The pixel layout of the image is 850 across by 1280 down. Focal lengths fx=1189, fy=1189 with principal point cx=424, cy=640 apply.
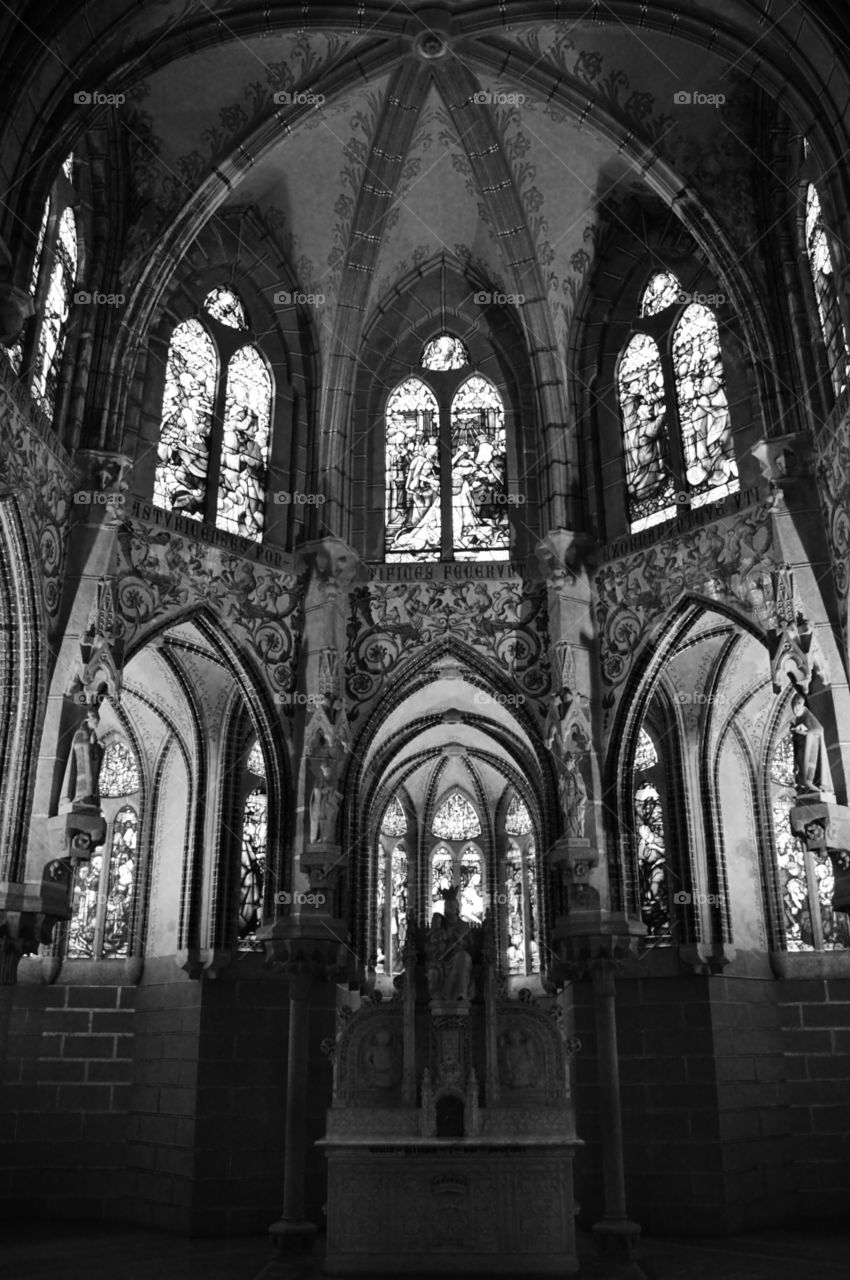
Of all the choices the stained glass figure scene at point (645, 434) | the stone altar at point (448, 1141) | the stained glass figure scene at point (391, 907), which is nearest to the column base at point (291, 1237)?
the stone altar at point (448, 1141)

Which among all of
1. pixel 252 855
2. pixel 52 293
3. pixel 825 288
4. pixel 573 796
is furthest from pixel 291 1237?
pixel 825 288

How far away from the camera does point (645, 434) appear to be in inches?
798

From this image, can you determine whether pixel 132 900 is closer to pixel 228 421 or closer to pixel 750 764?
pixel 228 421

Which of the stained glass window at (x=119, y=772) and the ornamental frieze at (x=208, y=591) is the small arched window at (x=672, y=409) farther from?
the stained glass window at (x=119, y=772)

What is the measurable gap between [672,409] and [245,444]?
7289 mm

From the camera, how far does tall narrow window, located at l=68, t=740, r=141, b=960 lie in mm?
21672

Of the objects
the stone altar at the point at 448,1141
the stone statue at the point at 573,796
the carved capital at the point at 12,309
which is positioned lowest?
the stone altar at the point at 448,1141

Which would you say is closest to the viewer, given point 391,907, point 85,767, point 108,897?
point 85,767

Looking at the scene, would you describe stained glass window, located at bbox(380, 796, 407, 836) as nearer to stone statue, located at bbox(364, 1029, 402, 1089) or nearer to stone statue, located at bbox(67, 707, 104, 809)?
stone statue, located at bbox(364, 1029, 402, 1089)

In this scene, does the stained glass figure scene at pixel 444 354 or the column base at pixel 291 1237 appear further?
the stained glass figure scene at pixel 444 354

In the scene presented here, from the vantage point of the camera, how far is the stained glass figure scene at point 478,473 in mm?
20844

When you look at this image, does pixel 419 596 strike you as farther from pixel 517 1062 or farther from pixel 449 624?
pixel 517 1062

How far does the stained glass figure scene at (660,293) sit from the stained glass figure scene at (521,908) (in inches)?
489

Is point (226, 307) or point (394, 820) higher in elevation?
point (226, 307)
